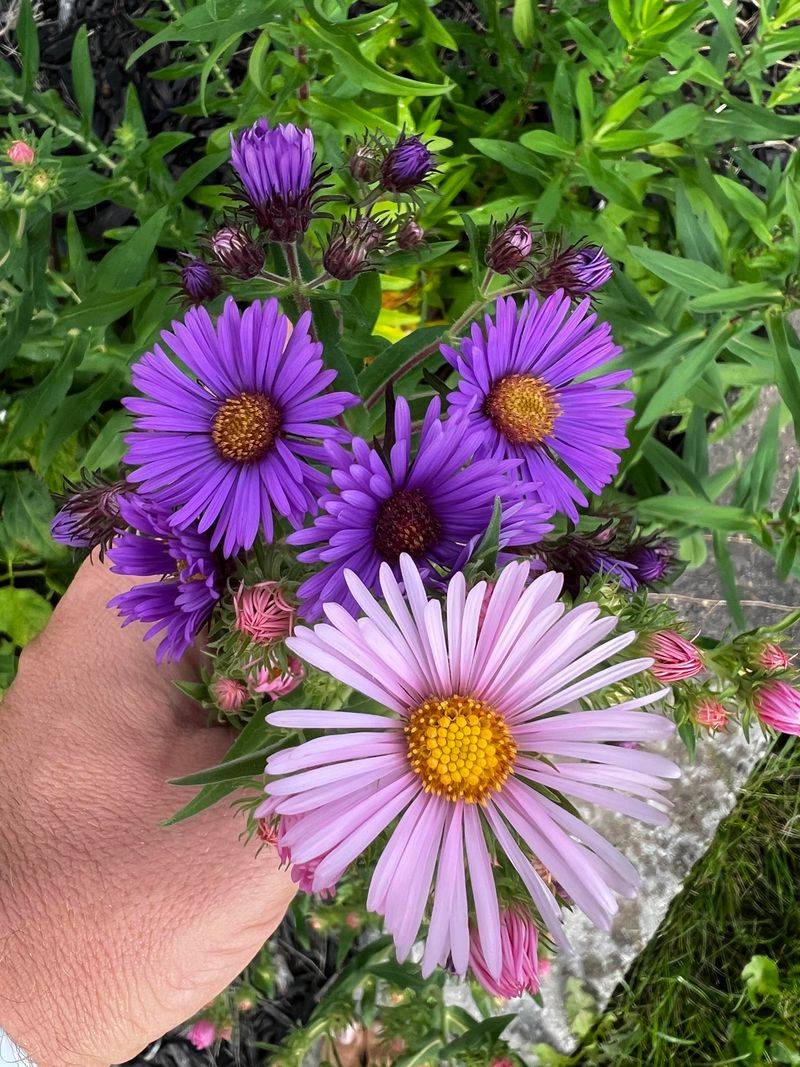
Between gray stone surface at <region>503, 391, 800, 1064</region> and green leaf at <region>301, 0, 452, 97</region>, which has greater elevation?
green leaf at <region>301, 0, 452, 97</region>

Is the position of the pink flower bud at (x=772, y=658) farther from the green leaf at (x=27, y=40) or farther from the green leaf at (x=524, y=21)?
the green leaf at (x=27, y=40)

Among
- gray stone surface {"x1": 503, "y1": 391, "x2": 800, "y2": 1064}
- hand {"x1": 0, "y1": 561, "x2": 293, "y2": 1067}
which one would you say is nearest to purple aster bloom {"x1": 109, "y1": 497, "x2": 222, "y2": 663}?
hand {"x1": 0, "y1": 561, "x2": 293, "y2": 1067}

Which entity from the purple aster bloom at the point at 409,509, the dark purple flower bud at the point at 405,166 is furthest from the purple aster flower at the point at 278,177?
the purple aster bloom at the point at 409,509

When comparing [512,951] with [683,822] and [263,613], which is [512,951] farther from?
[683,822]

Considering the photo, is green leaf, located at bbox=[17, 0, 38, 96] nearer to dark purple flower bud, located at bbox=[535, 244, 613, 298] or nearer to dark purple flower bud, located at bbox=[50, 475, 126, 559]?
dark purple flower bud, located at bbox=[50, 475, 126, 559]

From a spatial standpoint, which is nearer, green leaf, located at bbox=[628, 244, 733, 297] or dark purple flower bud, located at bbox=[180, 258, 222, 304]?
dark purple flower bud, located at bbox=[180, 258, 222, 304]

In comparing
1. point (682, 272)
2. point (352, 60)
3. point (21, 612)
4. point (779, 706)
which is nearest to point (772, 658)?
point (779, 706)

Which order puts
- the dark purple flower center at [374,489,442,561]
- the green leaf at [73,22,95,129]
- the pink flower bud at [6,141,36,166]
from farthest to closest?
1. the green leaf at [73,22,95,129]
2. the pink flower bud at [6,141,36,166]
3. the dark purple flower center at [374,489,442,561]
